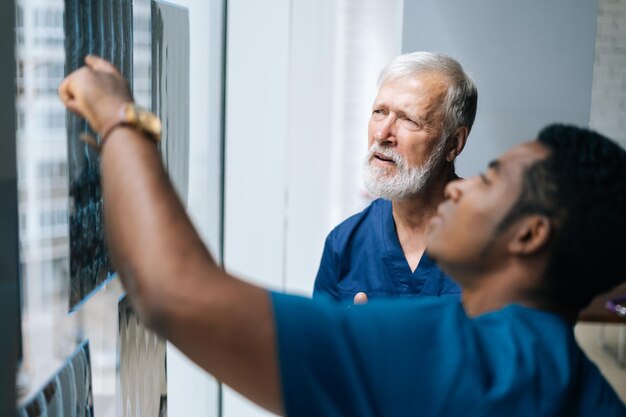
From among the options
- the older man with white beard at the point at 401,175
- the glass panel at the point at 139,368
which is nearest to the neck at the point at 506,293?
the glass panel at the point at 139,368

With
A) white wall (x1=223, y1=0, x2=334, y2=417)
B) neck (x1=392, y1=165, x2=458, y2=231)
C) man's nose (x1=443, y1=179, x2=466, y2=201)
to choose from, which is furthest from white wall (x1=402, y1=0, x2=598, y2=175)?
man's nose (x1=443, y1=179, x2=466, y2=201)

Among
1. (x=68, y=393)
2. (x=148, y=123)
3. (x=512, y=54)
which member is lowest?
(x=68, y=393)

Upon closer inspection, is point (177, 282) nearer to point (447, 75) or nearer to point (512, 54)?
point (447, 75)

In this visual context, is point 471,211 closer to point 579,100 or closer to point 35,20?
point 35,20

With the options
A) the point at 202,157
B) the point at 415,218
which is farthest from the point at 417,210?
the point at 202,157

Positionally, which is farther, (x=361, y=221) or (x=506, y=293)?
(x=361, y=221)

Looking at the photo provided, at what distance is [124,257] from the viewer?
621mm

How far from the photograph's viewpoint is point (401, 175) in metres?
1.48

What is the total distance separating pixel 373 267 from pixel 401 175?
203 millimetres

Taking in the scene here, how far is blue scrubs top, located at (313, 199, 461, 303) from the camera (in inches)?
56.5

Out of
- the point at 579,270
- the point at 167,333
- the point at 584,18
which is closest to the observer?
the point at 167,333

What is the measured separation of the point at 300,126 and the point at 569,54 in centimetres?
79

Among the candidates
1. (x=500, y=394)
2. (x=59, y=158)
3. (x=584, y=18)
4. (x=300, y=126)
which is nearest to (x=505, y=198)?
(x=500, y=394)

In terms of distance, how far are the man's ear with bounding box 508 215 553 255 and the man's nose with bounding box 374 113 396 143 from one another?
0.83 meters
